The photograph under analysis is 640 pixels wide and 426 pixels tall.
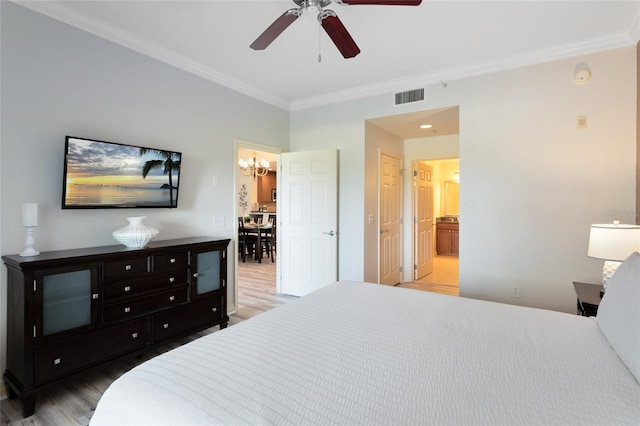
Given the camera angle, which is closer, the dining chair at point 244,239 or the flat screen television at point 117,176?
the flat screen television at point 117,176

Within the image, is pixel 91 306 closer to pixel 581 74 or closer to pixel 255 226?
pixel 581 74

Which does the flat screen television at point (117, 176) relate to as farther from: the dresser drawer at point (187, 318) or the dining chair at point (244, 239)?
the dining chair at point (244, 239)

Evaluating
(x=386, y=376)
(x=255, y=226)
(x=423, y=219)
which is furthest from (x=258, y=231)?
(x=386, y=376)

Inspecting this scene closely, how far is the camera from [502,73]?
3277 millimetres

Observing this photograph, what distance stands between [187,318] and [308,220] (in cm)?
205

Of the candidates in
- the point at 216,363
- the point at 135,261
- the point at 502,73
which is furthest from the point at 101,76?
the point at 502,73

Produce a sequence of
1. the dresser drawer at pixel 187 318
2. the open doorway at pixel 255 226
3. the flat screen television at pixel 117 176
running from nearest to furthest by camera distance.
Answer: the flat screen television at pixel 117 176, the dresser drawer at pixel 187 318, the open doorway at pixel 255 226

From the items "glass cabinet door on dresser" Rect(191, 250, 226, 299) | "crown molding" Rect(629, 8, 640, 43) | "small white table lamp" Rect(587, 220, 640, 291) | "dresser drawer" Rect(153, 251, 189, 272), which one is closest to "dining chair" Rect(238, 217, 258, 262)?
"glass cabinet door on dresser" Rect(191, 250, 226, 299)

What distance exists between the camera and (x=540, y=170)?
3.13 meters

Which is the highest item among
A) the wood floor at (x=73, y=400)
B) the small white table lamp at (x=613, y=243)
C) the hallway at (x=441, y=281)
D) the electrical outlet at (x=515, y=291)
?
the small white table lamp at (x=613, y=243)

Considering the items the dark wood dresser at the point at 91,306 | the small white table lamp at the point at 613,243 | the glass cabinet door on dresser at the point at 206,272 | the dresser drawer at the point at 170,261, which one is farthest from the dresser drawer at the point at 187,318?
the small white table lamp at the point at 613,243

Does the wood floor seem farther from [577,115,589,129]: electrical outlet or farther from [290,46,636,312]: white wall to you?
[577,115,589,129]: electrical outlet

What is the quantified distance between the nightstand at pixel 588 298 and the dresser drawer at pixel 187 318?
3.08 m

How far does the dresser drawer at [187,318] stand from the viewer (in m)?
2.67
